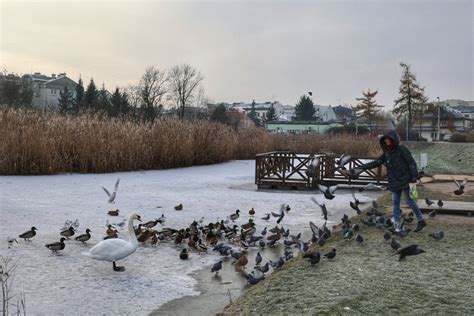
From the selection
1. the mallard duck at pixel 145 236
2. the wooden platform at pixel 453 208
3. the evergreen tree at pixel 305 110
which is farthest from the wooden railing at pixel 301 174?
the evergreen tree at pixel 305 110

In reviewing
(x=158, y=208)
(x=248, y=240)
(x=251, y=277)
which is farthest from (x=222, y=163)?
(x=251, y=277)

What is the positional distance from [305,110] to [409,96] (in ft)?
116

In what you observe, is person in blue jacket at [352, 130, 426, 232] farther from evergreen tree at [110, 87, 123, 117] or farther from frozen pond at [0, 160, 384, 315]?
evergreen tree at [110, 87, 123, 117]

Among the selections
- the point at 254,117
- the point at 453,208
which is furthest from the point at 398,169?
the point at 254,117

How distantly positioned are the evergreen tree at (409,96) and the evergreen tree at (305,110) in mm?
33618

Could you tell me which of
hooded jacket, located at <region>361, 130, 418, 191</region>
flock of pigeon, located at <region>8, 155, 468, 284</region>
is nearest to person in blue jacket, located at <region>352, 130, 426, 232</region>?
hooded jacket, located at <region>361, 130, 418, 191</region>

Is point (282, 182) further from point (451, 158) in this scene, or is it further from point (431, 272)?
point (451, 158)

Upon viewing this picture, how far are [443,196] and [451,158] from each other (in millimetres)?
16415

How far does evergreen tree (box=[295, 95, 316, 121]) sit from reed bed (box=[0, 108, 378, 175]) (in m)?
57.9

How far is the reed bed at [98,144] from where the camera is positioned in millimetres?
16281

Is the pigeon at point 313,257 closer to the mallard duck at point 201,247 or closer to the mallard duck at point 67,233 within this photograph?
the mallard duck at point 201,247

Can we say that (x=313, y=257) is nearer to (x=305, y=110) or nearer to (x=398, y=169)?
(x=398, y=169)

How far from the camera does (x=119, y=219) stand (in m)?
9.34

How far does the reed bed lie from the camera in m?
16.3
